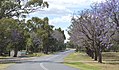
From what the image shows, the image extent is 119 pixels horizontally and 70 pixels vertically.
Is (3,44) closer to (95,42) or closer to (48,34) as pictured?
(95,42)

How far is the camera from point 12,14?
5534 cm

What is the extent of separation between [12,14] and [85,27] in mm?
13353

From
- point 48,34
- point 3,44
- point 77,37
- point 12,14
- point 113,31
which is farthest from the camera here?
point 48,34

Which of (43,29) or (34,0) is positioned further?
(43,29)

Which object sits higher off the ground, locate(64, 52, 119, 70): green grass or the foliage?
the foliage

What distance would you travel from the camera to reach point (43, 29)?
5453 inches

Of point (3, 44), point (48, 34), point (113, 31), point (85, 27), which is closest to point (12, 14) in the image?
point (85, 27)

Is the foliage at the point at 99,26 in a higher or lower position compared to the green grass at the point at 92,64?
higher

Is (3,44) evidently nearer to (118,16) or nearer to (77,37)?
(77,37)

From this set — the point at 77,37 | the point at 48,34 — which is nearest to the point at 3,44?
the point at 77,37

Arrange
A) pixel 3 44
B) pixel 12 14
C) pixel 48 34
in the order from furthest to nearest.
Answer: pixel 48 34 → pixel 3 44 → pixel 12 14

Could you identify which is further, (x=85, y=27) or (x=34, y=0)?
(x=85, y=27)

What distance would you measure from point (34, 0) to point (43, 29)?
82355 mm

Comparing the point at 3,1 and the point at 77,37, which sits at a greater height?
the point at 3,1
